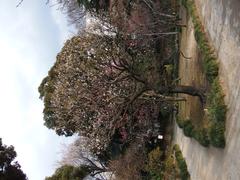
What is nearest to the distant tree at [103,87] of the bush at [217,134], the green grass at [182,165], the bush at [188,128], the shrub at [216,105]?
the bush at [188,128]

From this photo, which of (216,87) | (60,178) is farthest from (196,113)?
(60,178)

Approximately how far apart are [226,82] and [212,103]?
2.52 feet

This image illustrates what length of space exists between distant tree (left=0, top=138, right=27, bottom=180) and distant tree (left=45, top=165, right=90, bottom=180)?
2448mm

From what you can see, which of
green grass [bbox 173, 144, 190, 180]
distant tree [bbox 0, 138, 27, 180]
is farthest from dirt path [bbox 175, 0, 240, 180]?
distant tree [bbox 0, 138, 27, 180]

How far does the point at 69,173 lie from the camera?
26.1 meters

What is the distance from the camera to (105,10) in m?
23.7

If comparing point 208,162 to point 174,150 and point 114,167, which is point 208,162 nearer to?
point 174,150

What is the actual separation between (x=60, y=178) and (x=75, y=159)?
6.12 feet

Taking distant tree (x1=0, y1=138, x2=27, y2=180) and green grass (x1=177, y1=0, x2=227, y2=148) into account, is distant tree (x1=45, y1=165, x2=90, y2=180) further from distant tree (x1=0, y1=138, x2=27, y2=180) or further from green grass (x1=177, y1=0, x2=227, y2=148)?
green grass (x1=177, y1=0, x2=227, y2=148)

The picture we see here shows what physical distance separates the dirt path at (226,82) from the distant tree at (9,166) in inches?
436

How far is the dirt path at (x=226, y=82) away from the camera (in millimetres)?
11578

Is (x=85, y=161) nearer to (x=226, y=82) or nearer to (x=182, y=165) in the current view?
(x=182, y=165)

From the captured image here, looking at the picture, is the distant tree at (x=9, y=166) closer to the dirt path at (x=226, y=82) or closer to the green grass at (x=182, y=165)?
the green grass at (x=182, y=165)

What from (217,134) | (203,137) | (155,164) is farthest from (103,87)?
(217,134)
